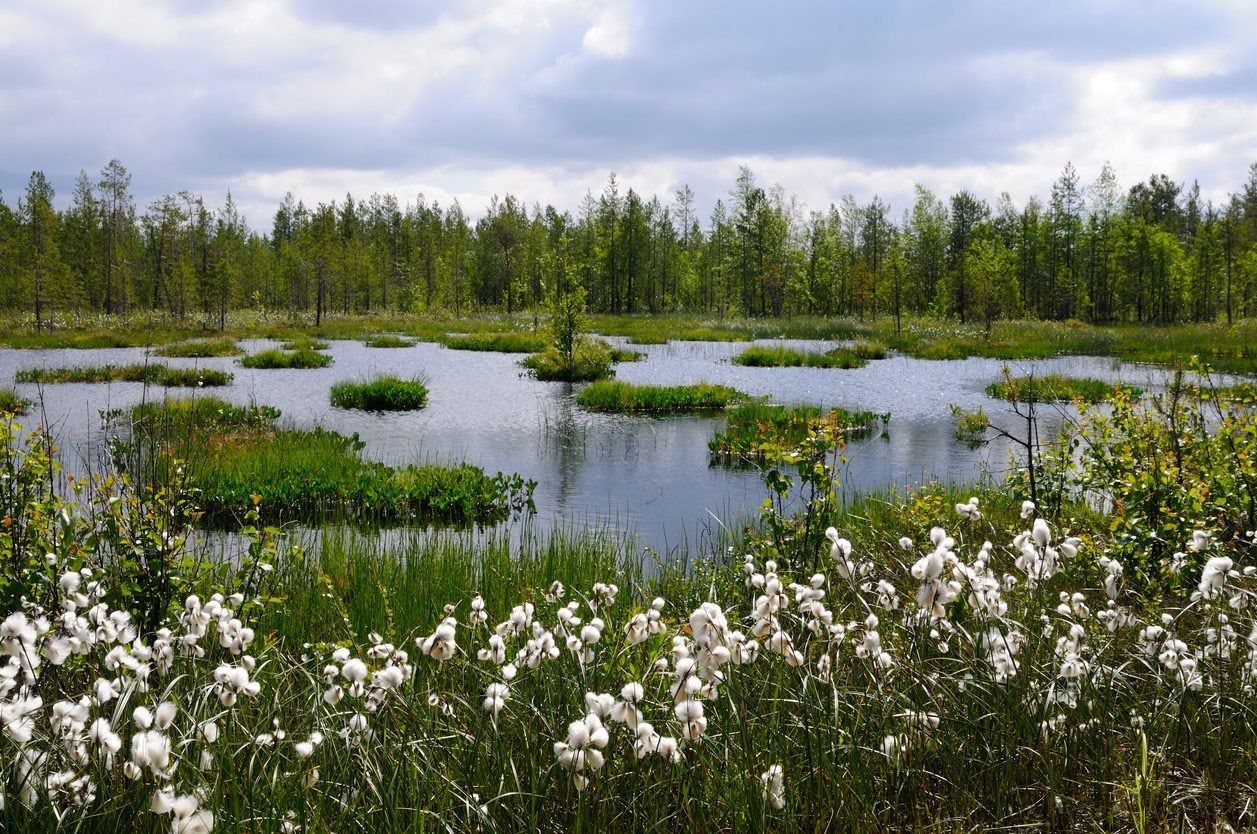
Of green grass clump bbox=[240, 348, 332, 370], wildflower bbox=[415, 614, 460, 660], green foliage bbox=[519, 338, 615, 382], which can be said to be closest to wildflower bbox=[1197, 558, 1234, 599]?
wildflower bbox=[415, 614, 460, 660]

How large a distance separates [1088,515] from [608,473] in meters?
7.59

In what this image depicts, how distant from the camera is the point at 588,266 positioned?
2813 inches

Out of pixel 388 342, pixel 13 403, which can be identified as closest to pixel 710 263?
pixel 388 342

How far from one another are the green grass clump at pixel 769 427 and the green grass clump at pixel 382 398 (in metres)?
8.13

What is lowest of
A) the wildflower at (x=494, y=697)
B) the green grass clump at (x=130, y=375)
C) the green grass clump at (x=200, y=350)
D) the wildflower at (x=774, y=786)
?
the wildflower at (x=774, y=786)

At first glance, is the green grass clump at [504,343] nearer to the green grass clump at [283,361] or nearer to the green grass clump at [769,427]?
the green grass clump at [283,361]

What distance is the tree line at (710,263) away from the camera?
61.5 m

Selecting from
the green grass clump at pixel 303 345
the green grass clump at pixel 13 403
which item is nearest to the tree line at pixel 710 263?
the green grass clump at pixel 303 345

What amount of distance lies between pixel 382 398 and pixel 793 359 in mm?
18595

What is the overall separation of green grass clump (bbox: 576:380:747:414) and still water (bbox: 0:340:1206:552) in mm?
699

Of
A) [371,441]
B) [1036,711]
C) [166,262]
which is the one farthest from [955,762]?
[166,262]

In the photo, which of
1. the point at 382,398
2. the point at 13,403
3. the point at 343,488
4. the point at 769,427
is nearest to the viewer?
the point at 343,488

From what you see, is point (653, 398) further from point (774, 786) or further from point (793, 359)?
point (774, 786)

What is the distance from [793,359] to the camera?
111ft
